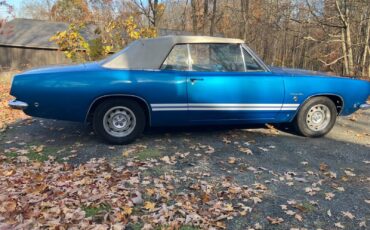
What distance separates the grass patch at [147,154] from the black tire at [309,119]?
2.51 meters

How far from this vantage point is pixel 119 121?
5.46 meters

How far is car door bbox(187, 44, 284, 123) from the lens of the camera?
551 centimetres

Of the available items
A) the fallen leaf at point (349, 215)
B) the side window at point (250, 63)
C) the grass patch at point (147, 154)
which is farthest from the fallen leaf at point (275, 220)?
the side window at point (250, 63)

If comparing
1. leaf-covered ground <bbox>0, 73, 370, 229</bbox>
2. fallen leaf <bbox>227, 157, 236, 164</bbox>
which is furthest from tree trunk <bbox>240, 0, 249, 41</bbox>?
fallen leaf <bbox>227, 157, 236, 164</bbox>

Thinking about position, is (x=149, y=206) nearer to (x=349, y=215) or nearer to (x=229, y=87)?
(x=349, y=215)

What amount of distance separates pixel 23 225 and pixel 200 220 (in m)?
1.58

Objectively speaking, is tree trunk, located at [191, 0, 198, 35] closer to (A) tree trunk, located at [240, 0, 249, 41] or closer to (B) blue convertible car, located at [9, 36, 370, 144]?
(A) tree trunk, located at [240, 0, 249, 41]

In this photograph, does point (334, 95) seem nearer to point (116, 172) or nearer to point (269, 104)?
point (269, 104)

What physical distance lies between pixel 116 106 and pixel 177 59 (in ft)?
3.85

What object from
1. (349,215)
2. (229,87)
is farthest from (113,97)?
(349,215)

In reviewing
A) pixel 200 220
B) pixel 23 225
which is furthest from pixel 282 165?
pixel 23 225

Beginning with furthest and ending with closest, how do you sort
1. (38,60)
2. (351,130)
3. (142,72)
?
(38,60) < (351,130) < (142,72)

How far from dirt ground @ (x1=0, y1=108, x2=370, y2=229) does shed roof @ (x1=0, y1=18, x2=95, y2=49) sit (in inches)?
887

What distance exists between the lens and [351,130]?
6898 millimetres
